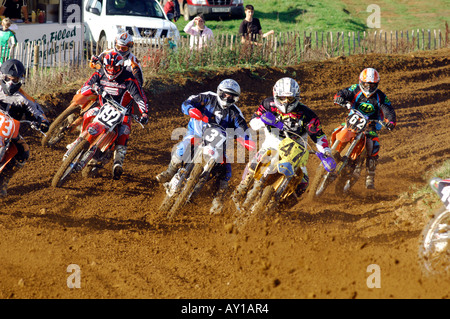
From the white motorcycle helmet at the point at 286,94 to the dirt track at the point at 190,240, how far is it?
1584mm

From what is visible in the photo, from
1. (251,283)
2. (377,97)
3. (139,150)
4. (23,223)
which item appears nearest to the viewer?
(251,283)

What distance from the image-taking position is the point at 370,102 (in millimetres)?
10016

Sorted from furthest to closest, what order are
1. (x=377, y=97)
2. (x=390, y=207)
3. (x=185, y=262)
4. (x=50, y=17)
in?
1. (x=50, y=17)
2. (x=377, y=97)
3. (x=390, y=207)
4. (x=185, y=262)

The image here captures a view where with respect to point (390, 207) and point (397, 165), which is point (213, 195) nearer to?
point (390, 207)

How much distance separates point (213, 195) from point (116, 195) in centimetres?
166

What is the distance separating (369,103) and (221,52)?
732cm

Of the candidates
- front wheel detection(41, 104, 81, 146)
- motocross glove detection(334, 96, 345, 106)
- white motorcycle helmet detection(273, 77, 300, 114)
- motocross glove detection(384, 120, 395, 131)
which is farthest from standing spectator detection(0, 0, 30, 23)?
motocross glove detection(384, 120, 395, 131)

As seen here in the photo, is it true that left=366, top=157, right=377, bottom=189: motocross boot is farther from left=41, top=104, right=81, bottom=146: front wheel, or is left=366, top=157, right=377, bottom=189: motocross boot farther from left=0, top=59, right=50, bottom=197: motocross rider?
left=0, top=59, right=50, bottom=197: motocross rider

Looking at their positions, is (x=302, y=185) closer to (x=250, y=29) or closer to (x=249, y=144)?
(x=249, y=144)

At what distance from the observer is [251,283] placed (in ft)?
21.0

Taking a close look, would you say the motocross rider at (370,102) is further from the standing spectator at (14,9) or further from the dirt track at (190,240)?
the standing spectator at (14,9)

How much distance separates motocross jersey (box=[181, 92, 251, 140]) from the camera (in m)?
8.62

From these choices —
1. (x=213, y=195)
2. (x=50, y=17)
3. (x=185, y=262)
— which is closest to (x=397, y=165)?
(x=213, y=195)
